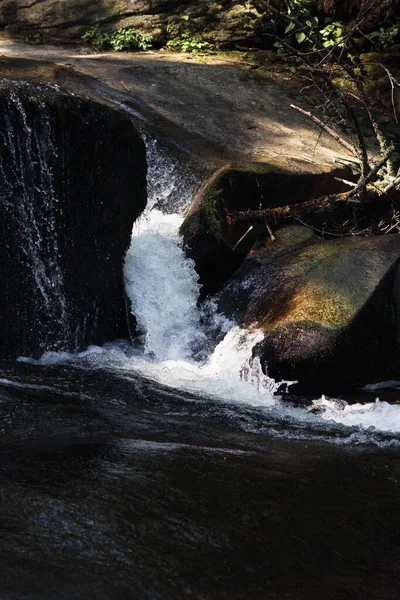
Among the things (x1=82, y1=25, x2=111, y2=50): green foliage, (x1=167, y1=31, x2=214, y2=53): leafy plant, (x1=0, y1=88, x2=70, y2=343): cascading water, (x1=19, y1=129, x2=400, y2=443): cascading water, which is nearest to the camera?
(x1=19, y1=129, x2=400, y2=443): cascading water

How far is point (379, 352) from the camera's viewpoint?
6.37m

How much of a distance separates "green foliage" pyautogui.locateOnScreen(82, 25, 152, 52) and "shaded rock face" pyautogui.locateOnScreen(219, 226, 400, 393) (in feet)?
23.8

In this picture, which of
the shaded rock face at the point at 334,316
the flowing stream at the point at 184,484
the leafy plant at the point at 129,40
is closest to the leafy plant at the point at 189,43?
the leafy plant at the point at 129,40

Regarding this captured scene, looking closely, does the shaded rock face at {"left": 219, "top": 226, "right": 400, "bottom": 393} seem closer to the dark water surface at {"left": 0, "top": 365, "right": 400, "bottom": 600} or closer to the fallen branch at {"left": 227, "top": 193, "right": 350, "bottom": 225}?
the fallen branch at {"left": 227, "top": 193, "right": 350, "bottom": 225}

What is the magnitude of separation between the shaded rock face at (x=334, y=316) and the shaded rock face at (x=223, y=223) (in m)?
0.72

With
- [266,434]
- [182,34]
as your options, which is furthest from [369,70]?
[266,434]

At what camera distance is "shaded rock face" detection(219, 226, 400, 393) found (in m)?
6.08

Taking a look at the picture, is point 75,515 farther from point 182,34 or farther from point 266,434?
point 182,34

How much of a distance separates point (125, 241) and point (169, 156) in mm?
1889

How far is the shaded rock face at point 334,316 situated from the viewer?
6078 millimetres

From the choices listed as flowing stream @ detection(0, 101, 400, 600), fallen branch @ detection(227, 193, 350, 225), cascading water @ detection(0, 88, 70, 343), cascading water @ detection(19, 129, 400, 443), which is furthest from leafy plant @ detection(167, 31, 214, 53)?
flowing stream @ detection(0, 101, 400, 600)

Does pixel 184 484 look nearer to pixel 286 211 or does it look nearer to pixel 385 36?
pixel 286 211

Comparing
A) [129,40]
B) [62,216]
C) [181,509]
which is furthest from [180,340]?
[129,40]

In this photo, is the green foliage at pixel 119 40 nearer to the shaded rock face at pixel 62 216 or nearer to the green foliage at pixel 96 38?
the green foliage at pixel 96 38
